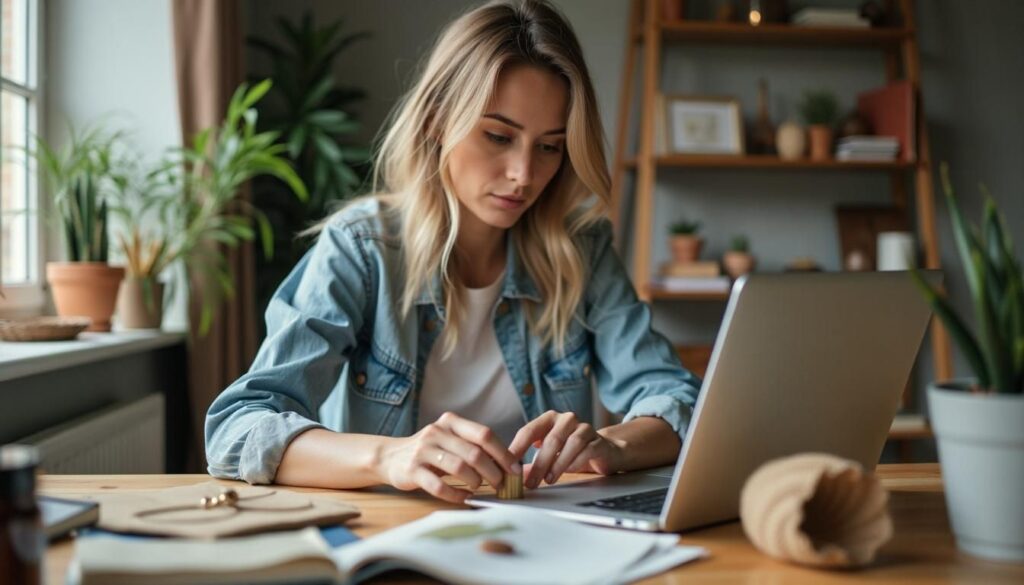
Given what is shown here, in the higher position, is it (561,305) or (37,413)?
(561,305)

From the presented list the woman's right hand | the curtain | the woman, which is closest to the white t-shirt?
the woman

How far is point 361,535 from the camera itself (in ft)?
3.12

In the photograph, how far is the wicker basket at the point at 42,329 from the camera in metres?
2.04

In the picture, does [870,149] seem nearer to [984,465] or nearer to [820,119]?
[820,119]

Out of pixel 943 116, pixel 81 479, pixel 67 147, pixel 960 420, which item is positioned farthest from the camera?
pixel 943 116

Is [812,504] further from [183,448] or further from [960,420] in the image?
[183,448]

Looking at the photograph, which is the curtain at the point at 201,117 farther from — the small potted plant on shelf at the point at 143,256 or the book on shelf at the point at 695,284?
the book on shelf at the point at 695,284

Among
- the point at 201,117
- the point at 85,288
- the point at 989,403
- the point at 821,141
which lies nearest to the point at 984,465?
the point at 989,403

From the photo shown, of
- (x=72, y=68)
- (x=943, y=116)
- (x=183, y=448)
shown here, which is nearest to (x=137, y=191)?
(x=72, y=68)

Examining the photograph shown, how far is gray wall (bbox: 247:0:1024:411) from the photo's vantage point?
3732mm

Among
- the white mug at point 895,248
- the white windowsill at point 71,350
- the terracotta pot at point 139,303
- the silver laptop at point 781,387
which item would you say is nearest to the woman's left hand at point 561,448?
the silver laptop at point 781,387

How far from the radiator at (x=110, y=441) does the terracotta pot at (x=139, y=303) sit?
0.19m

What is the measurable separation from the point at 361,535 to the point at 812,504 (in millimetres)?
410

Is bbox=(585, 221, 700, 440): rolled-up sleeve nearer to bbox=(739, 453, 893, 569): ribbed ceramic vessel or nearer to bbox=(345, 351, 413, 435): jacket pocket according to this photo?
bbox=(345, 351, 413, 435): jacket pocket
